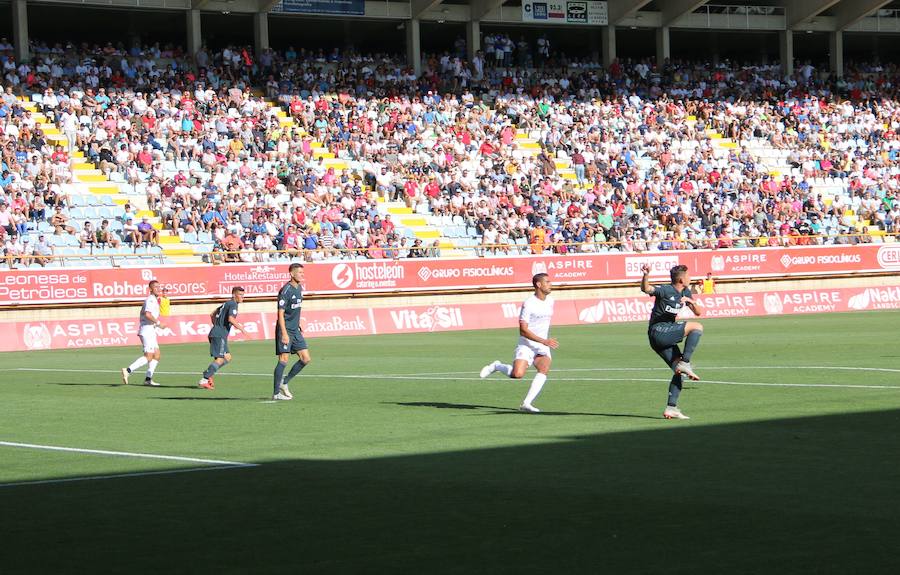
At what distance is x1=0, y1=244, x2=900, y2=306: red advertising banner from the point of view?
37.6m

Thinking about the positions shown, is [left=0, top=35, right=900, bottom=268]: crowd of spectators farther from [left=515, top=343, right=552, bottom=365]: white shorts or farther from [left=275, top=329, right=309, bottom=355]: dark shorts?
[left=515, top=343, right=552, bottom=365]: white shorts

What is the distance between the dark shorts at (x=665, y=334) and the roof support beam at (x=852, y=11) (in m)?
49.4

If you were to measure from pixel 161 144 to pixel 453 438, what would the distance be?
32.0 meters

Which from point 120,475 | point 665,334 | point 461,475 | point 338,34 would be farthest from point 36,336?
point 461,475

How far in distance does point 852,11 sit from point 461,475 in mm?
55620

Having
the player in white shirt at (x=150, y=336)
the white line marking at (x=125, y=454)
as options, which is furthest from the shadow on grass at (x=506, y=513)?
the player in white shirt at (x=150, y=336)

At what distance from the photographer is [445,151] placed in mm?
49562

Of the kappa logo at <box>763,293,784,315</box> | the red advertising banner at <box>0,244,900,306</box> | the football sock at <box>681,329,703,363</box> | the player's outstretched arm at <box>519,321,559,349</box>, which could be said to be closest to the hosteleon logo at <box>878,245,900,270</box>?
the red advertising banner at <box>0,244,900,306</box>

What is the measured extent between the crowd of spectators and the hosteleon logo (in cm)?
121

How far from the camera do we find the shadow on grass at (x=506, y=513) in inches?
317

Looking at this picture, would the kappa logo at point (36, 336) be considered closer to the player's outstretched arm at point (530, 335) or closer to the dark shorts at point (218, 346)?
the dark shorts at point (218, 346)

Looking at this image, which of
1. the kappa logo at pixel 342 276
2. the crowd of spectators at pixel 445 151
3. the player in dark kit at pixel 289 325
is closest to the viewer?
the player in dark kit at pixel 289 325

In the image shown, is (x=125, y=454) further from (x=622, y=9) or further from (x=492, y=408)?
(x=622, y=9)

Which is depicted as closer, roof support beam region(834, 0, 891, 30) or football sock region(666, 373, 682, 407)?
football sock region(666, 373, 682, 407)
